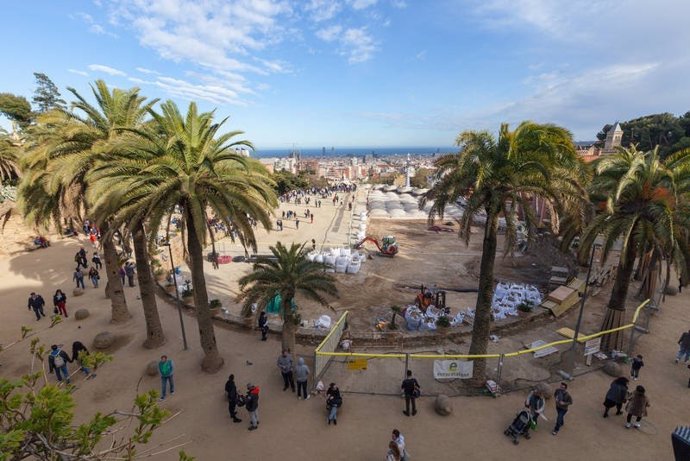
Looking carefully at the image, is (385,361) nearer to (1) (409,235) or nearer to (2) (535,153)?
(2) (535,153)

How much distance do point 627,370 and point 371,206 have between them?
42.9 metres

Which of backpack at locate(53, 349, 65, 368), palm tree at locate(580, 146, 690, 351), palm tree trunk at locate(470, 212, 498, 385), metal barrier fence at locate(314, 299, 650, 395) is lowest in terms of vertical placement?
metal barrier fence at locate(314, 299, 650, 395)

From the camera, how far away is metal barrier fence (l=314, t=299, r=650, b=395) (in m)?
10.9

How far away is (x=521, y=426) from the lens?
8.88 m

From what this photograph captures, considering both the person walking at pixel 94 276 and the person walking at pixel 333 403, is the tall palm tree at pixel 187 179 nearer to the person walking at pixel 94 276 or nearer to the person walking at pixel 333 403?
the person walking at pixel 333 403

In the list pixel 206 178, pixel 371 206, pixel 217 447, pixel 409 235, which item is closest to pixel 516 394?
pixel 217 447

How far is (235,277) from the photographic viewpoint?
2228 centimetres

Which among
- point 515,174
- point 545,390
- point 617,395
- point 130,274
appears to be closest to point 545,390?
point 545,390

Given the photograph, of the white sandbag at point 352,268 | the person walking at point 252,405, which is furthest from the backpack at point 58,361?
the white sandbag at point 352,268

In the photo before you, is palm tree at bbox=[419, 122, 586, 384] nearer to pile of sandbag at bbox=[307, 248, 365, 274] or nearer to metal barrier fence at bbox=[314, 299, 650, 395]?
metal barrier fence at bbox=[314, 299, 650, 395]

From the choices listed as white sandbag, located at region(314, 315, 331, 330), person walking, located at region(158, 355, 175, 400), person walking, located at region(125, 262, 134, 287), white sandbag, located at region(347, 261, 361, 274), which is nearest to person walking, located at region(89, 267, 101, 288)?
person walking, located at region(125, 262, 134, 287)

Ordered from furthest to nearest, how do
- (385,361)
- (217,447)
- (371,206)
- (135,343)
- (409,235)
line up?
(371,206), (409,235), (135,343), (385,361), (217,447)

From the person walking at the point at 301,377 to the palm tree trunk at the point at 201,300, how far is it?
3.39 metres

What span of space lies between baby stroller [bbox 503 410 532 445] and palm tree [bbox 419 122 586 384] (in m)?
4.12
